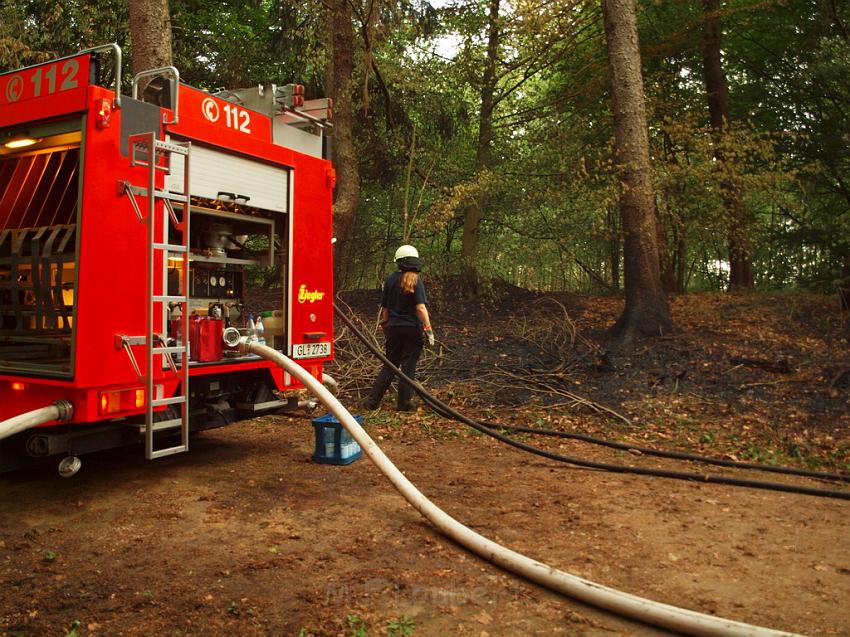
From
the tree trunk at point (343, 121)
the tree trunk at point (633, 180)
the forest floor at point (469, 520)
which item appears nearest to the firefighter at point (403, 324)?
the forest floor at point (469, 520)

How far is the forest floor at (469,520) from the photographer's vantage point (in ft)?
10.3

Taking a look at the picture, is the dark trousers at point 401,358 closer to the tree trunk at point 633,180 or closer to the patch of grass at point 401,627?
the tree trunk at point 633,180

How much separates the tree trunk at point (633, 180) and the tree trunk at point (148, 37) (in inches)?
239

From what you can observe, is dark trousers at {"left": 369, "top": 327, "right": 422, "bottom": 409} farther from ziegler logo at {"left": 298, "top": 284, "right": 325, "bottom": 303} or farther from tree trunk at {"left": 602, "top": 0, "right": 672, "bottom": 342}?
tree trunk at {"left": 602, "top": 0, "right": 672, "bottom": 342}

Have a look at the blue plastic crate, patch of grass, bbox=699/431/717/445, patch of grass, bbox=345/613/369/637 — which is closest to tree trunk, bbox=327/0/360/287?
the blue plastic crate

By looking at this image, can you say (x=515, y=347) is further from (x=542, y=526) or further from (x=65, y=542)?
(x=65, y=542)

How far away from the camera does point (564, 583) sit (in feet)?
10.7

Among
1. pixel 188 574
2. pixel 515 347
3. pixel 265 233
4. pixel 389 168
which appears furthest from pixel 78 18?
pixel 188 574

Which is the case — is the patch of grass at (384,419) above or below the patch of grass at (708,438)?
above

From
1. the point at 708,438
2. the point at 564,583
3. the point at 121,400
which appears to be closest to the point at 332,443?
the point at 121,400

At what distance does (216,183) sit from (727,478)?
14.8ft

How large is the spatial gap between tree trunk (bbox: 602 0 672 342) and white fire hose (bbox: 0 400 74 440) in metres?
7.31

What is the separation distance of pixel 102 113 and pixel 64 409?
1824 millimetres

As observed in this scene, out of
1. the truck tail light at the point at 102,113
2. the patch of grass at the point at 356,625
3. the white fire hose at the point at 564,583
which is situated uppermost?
the truck tail light at the point at 102,113
